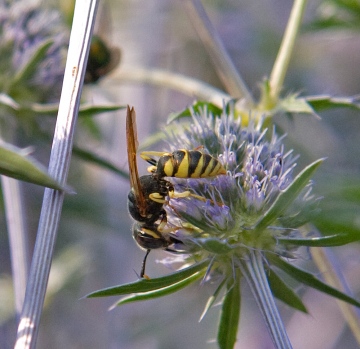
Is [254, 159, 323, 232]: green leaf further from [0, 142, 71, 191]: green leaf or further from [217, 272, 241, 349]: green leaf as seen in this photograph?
[0, 142, 71, 191]: green leaf

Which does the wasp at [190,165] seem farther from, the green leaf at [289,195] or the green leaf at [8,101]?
the green leaf at [8,101]

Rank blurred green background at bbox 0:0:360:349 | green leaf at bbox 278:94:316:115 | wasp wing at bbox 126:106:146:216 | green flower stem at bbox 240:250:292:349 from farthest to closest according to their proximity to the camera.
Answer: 1. blurred green background at bbox 0:0:360:349
2. green leaf at bbox 278:94:316:115
3. wasp wing at bbox 126:106:146:216
4. green flower stem at bbox 240:250:292:349

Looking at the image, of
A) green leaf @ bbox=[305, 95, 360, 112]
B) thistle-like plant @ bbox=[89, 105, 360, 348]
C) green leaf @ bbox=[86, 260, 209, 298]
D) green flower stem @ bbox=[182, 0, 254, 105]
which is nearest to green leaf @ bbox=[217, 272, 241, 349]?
thistle-like plant @ bbox=[89, 105, 360, 348]

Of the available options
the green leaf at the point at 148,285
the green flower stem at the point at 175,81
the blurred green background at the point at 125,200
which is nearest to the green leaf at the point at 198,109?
the green flower stem at the point at 175,81

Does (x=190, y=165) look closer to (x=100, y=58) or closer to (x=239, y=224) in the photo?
(x=239, y=224)

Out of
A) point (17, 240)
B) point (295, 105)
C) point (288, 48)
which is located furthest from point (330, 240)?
point (17, 240)
